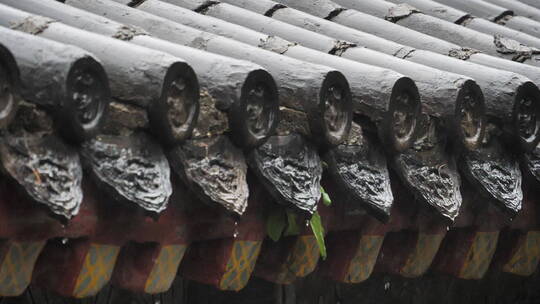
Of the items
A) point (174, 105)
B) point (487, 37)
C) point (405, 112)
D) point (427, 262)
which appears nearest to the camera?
point (174, 105)

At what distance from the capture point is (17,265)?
5.51 ft

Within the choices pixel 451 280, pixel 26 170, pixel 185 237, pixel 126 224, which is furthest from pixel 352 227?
pixel 451 280

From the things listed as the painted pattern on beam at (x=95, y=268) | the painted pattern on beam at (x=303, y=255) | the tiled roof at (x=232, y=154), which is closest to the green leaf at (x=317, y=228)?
the tiled roof at (x=232, y=154)

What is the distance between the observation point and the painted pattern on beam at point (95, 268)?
5.79ft

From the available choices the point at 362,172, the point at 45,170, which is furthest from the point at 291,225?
the point at 45,170

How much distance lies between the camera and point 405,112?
2.03 meters

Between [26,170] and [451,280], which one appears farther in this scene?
[451,280]

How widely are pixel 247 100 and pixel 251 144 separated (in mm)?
74

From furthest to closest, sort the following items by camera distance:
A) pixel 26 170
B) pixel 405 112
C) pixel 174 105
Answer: pixel 405 112 < pixel 174 105 < pixel 26 170

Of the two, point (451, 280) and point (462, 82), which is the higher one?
point (462, 82)

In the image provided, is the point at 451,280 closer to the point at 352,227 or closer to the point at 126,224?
the point at 352,227

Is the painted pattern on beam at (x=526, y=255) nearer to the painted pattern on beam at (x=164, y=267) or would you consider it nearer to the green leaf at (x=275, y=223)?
the green leaf at (x=275, y=223)

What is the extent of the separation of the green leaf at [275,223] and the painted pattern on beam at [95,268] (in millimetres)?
313

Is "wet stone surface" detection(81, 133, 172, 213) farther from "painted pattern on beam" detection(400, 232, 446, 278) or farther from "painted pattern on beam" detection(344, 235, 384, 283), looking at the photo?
"painted pattern on beam" detection(400, 232, 446, 278)
